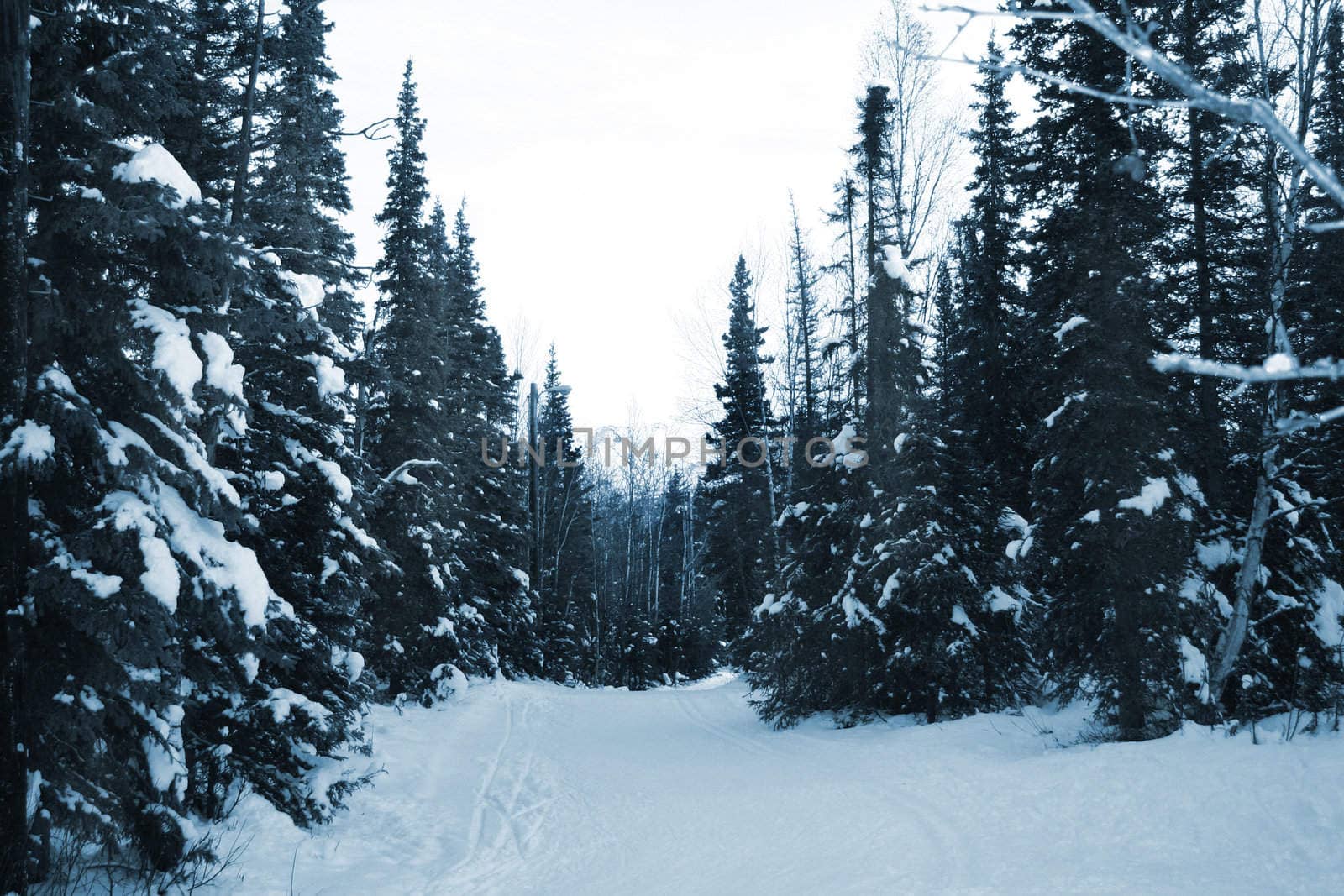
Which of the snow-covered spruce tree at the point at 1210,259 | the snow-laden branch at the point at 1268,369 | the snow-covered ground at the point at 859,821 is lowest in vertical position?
the snow-covered ground at the point at 859,821

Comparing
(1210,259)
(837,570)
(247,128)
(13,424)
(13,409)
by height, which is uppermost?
(247,128)

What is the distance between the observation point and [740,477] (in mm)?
33156

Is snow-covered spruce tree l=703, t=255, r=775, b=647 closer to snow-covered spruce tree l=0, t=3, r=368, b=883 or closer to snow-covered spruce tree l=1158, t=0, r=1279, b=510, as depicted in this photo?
snow-covered spruce tree l=1158, t=0, r=1279, b=510

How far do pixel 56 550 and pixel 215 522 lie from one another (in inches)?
44.5

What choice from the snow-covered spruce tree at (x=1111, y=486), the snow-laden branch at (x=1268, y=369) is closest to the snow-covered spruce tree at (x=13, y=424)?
the snow-laden branch at (x=1268, y=369)

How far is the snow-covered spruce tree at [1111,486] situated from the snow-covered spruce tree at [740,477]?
1702 centimetres

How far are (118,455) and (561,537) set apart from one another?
3274 centimetres

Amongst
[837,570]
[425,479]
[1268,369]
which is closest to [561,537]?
[425,479]

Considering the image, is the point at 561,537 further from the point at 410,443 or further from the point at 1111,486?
the point at 1111,486

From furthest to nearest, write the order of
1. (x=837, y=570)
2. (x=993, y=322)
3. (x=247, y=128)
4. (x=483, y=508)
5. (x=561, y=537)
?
(x=561, y=537) → (x=483, y=508) → (x=993, y=322) → (x=837, y=570) → (x=247, y=128)

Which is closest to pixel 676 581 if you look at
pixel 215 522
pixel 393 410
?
pixel 393 410

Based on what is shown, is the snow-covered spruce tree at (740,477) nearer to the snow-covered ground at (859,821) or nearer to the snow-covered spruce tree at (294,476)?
the snow-covered ground at (859,821)

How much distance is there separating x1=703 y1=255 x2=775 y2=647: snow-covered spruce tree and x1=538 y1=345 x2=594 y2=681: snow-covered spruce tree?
23.1ft

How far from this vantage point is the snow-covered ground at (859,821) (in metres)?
6.38
